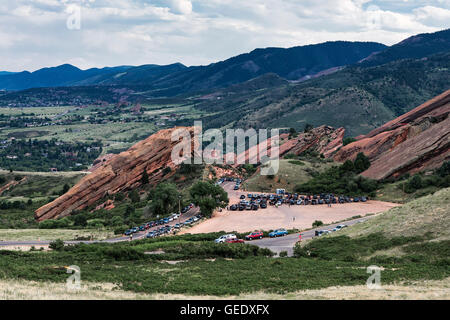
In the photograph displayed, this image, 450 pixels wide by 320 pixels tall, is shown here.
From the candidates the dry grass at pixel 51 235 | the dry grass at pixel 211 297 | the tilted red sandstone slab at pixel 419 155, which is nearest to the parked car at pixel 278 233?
the dry grass at pixel 51 235

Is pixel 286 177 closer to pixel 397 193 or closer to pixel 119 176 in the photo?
pixel 397 193

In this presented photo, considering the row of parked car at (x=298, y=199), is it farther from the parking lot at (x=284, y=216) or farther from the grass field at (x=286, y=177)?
the grass field at (x=286, y=177)

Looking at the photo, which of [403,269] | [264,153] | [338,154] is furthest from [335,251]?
[264,153]

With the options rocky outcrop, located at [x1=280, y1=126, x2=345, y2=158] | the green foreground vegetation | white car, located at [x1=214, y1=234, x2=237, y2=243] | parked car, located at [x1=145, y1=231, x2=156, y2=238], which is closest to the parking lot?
parked car, located at [x1=145, y1=231, x2=156, y2=238]

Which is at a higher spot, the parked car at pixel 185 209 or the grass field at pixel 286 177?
the grass field at pixel 286 177

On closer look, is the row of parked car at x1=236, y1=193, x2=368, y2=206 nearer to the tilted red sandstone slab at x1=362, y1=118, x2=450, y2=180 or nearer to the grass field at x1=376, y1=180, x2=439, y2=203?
the grass field at x1=376, y1=180, x2=439, y2=203

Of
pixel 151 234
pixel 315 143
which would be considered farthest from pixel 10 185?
pixel 151 234

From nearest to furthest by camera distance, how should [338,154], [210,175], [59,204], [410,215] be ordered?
[410,215] → [59,204] → [210,175] → [338,154]
